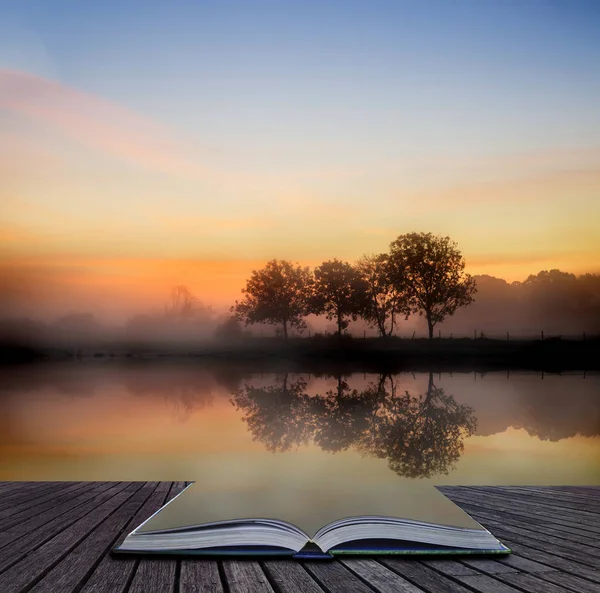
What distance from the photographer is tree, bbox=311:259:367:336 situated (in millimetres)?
61531

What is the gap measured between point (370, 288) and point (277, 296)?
12521 millimetres

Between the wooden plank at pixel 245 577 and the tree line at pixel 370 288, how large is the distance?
1968 inches

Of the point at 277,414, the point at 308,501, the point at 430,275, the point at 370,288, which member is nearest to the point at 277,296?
the point at 370,288

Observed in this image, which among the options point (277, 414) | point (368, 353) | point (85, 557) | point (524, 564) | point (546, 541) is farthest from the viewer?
point (368, 353)

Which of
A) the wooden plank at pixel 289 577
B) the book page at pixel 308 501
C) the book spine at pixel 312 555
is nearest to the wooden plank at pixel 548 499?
the book page at pixel 308 501

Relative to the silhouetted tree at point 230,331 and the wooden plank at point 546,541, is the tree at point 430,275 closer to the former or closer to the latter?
the silhouetted tree at point 230,331

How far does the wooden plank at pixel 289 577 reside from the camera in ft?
9.52

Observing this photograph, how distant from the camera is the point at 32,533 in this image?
407 centimetres

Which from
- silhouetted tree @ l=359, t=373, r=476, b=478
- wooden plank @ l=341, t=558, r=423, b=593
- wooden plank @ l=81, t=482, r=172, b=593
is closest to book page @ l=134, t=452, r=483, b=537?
wooden plank @ l=81, t=482, r=172, b=593

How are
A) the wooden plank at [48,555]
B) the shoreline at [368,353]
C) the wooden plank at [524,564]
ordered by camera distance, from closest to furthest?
the wooden plank at [48,555] → the wooden plank at [524,564] → the shoreline at [368,353]

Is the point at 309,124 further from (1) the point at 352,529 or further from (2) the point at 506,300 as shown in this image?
(2) the point at 506,300

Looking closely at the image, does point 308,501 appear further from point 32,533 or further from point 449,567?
point 449,567

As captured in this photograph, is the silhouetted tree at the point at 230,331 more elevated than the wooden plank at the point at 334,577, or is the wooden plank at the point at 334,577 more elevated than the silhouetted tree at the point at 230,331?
the silhouetted tree at the point at 230,331

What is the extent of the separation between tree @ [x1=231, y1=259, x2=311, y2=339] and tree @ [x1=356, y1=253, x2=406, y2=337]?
27.7ft
